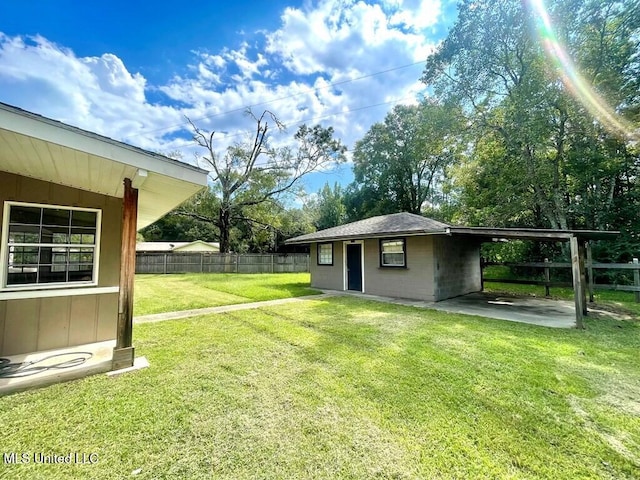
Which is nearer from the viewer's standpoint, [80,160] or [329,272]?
[80,160]

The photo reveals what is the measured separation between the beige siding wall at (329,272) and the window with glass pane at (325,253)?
0.18m

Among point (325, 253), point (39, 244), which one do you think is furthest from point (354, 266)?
point (39, 244)

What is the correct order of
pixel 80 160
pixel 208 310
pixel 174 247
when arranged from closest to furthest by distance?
pixel 80 160
pixel 208 310
pixel 174 247

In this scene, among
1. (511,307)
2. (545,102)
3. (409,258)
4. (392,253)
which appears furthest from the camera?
(545,102)

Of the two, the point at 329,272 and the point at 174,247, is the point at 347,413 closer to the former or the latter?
the point at 329,272

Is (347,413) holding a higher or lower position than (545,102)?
lower

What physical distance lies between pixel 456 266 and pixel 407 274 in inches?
78.9

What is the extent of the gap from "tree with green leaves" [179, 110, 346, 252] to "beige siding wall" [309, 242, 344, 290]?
12079 mm

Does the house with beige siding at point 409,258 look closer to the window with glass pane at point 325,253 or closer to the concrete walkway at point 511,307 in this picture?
the window with glass pane at point 325,253

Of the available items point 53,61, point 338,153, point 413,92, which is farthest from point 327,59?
point 338,153

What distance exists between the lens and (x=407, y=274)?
30.2 feet

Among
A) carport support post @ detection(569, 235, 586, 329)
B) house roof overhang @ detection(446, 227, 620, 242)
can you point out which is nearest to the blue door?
house roof overhang @ detection(446, 227, 620, 242)

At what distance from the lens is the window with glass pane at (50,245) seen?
394 centimetres

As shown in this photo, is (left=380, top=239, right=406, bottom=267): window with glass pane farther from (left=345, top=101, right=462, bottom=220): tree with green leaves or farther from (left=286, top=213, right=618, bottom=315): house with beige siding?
(left=345, top=101, right=462, bottom=220): tree with green leaves
